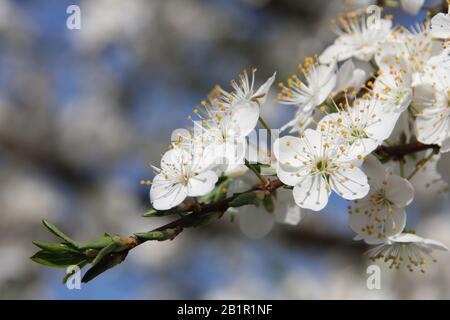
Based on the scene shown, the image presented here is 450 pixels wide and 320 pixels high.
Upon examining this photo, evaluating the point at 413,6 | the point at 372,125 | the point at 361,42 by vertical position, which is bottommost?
the point at 372,125

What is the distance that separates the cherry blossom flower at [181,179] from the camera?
0.95m

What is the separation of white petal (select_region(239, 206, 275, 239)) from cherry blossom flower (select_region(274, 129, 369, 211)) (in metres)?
0.26

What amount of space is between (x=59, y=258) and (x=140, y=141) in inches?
124

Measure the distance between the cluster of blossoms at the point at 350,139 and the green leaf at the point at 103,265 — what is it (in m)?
0.09

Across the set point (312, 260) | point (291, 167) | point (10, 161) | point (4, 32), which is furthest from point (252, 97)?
point (4, 32)

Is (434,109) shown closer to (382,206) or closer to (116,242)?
(382,206)

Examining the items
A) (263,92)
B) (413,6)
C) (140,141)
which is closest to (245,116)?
(263,92)

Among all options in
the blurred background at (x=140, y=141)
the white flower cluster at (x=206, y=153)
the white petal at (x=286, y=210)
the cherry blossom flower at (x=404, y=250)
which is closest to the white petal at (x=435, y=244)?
the cherry blossom flower at (x=404, y=250)

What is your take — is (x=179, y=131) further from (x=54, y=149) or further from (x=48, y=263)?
(x=54, y=149)

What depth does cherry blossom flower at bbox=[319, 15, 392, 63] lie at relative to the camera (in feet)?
3.92

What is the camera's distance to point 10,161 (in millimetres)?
3863

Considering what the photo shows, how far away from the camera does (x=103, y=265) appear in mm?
904

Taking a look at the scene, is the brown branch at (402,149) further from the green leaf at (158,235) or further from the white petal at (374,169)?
the green leaf at (158,235)

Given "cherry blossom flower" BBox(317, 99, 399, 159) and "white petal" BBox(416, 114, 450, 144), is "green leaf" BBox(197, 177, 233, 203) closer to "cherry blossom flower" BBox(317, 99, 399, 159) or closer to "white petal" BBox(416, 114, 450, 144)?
"cherry blossom flower" BBox(317, 99, 399, 159)
